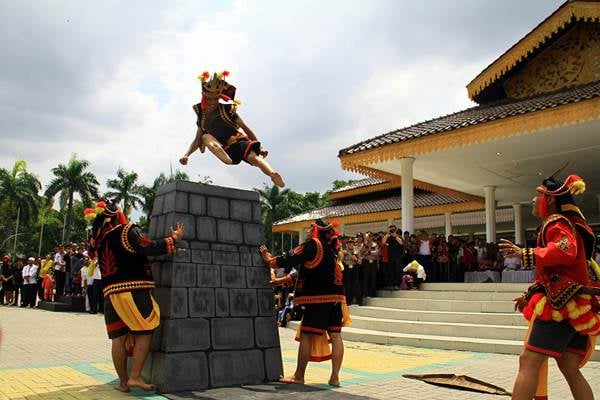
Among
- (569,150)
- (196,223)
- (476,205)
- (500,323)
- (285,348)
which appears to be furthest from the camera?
(476,205)

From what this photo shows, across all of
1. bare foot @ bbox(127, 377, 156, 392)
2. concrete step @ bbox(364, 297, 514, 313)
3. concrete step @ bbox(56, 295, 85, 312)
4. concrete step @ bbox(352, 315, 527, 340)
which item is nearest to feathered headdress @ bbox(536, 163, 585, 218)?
bare foot @ bbox(127, 377, 156, 392)

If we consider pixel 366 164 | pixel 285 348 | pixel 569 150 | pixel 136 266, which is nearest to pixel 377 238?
pixel 366 164

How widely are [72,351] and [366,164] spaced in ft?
29.3

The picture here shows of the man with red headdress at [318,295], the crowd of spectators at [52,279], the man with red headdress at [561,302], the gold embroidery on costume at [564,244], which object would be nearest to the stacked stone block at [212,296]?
the man with red headdress at [318,295]

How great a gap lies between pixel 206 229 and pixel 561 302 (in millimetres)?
3394

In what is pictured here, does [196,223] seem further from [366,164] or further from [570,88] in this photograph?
[570,88]

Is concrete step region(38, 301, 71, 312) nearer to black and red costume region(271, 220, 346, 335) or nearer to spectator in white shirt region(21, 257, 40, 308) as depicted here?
spectator in white shirt region(21, 257, 40, 308)

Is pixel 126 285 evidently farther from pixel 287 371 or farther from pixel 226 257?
pixel 287 371

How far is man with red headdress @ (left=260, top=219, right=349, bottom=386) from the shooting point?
5344 millimetres

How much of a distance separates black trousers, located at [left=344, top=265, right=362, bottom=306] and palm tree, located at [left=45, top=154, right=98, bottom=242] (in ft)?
118

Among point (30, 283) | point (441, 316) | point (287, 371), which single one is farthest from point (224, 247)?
point (30, 283)

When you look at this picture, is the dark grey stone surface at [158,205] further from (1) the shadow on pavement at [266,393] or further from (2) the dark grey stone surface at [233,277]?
(1) the shadow on pavement at [266,393]

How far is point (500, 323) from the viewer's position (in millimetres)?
9008

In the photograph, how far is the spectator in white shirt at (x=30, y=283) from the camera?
17.0 meters
